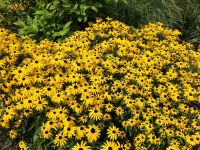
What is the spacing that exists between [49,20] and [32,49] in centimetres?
162

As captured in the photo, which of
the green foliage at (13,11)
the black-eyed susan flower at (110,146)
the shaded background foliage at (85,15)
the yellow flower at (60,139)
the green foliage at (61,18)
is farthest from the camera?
the green foliage at (13,11)

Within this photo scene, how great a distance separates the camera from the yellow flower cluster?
423 cm

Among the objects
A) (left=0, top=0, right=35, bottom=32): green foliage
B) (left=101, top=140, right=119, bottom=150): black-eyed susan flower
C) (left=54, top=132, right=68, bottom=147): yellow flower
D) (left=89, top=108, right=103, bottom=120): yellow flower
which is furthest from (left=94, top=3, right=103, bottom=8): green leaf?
(left=101, top=140, right=119, bottom=150): black-eyed susan flower

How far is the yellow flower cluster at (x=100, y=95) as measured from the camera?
4.23m

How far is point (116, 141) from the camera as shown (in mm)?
4316

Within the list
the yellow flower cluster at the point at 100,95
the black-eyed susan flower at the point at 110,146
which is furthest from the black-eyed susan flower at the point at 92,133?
the black-eyed susan flower at the point at 110,146

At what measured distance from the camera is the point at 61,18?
6.84 m

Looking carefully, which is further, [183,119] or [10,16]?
[10,16]

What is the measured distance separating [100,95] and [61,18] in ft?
9.20

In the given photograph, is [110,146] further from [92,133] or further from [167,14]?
[167,14]

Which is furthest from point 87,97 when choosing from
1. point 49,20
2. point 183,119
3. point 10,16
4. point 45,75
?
point 10,16

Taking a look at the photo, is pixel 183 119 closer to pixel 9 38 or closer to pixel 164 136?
pixel 164 136

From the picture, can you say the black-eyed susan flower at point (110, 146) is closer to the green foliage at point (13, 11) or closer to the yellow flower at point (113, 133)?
the yellow flower at point (113, 133)

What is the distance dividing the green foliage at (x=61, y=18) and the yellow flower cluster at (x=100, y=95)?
976 mm
